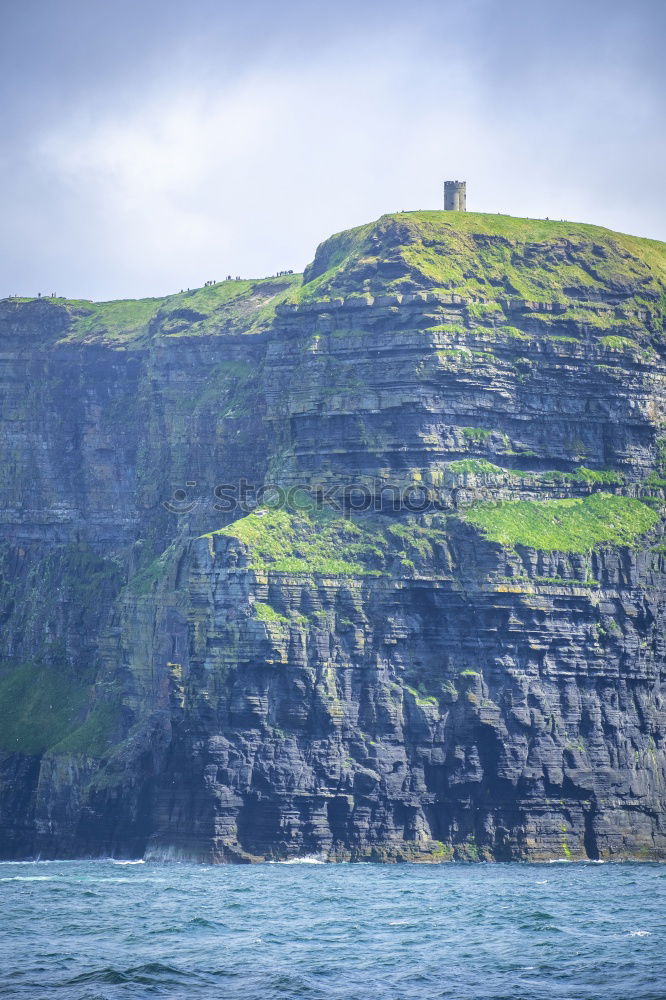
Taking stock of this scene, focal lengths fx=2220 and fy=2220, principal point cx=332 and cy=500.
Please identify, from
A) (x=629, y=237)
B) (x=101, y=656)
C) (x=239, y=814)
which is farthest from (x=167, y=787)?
(x=629, y=237)

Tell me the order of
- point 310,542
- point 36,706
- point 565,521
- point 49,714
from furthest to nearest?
point 36,706, point 49,714, point 565,521, point 310,542

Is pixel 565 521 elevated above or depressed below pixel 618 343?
below

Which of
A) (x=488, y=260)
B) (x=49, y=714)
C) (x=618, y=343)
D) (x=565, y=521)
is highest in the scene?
(x=488, y=260)

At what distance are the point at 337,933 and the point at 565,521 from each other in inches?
2465

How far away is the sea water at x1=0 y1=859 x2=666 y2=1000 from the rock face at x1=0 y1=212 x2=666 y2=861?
801 centimetres

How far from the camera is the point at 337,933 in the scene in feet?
362

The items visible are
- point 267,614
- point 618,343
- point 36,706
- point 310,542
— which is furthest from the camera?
point 36,706

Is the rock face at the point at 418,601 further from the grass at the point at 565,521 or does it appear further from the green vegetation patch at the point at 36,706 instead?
the green vegetation patch at the point at 36,706

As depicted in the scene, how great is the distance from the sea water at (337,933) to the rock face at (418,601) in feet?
26.3

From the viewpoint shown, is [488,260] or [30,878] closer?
[30,878]

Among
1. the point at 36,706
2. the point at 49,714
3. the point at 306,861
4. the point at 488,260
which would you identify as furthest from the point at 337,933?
the point at 36,706

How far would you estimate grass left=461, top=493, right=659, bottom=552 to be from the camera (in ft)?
536

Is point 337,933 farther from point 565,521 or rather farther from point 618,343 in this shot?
point 618,343

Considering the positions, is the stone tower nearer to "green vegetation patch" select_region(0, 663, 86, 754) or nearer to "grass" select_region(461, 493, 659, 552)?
"grass" select_region(461, 493, 659, 552)
